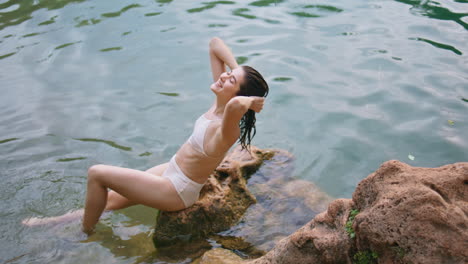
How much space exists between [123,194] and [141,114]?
2.68 m

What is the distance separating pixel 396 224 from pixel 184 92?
206 inches

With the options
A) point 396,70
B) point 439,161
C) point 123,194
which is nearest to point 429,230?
point 123,194

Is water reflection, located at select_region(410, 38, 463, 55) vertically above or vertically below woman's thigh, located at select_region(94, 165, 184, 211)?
below

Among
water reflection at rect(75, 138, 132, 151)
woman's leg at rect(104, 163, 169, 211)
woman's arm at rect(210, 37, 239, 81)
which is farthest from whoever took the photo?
water reflection at rect(75, 138, 132, 151)

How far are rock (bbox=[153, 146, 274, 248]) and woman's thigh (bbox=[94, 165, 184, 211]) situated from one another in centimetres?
16

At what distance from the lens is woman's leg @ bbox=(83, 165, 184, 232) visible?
4.50 metres

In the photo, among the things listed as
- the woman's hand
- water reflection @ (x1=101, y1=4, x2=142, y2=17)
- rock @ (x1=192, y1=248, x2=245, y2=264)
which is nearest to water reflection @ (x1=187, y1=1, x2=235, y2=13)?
water reflection @ (x1=101, y1=4, x2=142, y2=17)

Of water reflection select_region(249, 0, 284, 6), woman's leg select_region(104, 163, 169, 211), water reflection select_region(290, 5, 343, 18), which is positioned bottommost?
woman's leg select_region(104, 163, 169, 211)

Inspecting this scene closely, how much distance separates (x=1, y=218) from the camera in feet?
16.8

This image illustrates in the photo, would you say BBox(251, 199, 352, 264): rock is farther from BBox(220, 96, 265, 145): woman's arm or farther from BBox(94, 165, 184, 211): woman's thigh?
BBox(94, 165, 184, 211): woman's thigh

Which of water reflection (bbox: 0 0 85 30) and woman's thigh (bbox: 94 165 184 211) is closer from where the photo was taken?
woman's thigh (bbox: 94 165 184 211)

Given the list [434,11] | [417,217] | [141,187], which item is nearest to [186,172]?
[141,187]

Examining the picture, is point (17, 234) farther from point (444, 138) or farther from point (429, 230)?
point (444, 138)

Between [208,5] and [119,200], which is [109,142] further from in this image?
[208,5]
